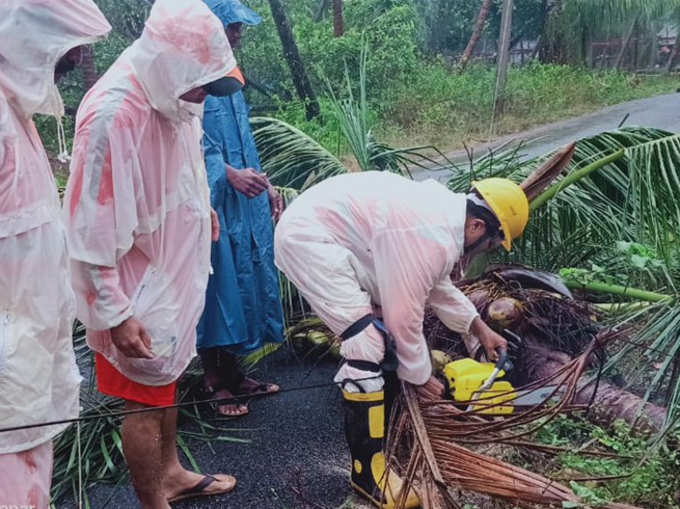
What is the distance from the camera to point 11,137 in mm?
1627

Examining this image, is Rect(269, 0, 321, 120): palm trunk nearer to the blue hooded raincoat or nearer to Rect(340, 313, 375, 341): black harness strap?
the blue hooded raincoat

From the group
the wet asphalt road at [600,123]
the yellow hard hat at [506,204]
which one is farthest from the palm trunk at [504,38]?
the yellow hard hat at [506,204]

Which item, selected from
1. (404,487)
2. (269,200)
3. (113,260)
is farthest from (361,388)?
(269,200)

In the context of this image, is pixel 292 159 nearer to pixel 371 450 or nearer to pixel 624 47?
pixel 371 450

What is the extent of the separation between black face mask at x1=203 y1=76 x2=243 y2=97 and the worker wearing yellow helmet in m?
0.68

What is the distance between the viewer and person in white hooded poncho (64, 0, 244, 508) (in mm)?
2029

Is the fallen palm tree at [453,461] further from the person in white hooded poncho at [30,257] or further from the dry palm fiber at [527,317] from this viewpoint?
the person in white hooded poncho at [30,257]

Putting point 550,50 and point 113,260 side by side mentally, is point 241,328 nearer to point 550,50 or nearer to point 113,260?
point 113,260

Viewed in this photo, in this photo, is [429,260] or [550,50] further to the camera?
[550,50]

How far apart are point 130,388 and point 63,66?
1026 millimetres

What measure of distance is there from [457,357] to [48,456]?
221 centimetres

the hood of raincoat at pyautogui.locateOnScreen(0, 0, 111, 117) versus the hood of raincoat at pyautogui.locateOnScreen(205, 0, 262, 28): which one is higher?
the hood of raincoat at pyautogui.locateOnScreen(205, 0, 262, 28)

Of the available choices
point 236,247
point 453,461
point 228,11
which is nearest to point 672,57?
point 228,11

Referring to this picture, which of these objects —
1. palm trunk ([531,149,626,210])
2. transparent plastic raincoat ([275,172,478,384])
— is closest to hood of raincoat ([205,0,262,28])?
transparent plastic raincoat ([275,172,478,384])
